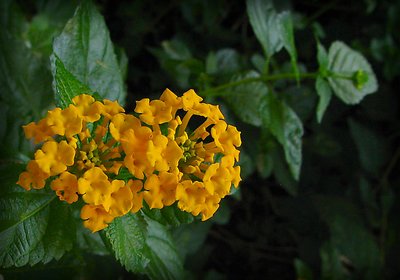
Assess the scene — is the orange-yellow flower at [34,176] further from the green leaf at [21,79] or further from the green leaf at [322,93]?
the green leaf at [322,93]

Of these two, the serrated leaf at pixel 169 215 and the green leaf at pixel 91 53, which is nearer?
the serrated leaf at pixel 169 215

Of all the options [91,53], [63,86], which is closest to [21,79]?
[91,53]

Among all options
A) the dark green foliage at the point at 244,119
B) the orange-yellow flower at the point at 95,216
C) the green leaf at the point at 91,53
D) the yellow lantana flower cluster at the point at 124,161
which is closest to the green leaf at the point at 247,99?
the dark green foliage at the point at 244,119

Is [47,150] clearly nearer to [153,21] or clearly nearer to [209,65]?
[209,65]

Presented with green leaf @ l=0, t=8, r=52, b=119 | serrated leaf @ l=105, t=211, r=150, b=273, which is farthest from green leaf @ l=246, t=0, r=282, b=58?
serrated leaf @ l=105, t=211, r=150, b=273

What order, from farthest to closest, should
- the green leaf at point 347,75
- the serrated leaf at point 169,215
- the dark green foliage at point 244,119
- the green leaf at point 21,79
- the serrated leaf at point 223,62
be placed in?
1. the serrated leaf at point 223,62
2. the green leaf at point 347,75
3. the green leaf at point 21,79
4. the dark green foliage at point 244,119
5. the serrated leaf at point 169,215

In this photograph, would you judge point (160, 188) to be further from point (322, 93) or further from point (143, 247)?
point (322, 93)

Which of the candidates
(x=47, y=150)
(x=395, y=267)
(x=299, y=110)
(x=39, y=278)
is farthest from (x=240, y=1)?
(x=47, y=150)
